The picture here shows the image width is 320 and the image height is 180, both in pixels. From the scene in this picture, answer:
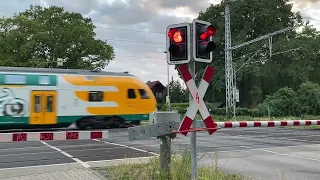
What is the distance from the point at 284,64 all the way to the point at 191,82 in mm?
51061

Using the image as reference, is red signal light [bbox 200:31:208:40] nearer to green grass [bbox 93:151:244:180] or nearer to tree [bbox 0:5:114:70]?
green grass [bbox 93:151:244:180]

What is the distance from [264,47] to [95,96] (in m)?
35.1

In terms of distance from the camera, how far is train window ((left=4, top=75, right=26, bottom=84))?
67.3 feet

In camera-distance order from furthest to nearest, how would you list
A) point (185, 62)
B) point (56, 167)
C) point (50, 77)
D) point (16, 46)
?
point (16, 46) < point (50, 77) < point (56, 167) < point (185, 62)

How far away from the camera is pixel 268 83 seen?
196 ft

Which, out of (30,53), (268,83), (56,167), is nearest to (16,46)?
(30,53)

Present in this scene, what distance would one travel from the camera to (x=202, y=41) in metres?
6.02

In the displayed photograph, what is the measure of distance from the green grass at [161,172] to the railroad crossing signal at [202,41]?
1.91 metres

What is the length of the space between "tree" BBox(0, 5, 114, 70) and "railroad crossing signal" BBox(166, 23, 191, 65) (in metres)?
44.3

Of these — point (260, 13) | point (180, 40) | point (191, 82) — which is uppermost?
point (260, 13)

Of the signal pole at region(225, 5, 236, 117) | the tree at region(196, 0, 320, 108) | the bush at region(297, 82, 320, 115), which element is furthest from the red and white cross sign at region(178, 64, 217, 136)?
the tree at region(196, 0, 320, 108)

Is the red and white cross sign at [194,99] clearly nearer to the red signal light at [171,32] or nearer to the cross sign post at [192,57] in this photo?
the cross sign post at [192,57]

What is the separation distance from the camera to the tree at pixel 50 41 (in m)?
51.0

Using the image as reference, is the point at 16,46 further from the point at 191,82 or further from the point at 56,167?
the point at 191,82
